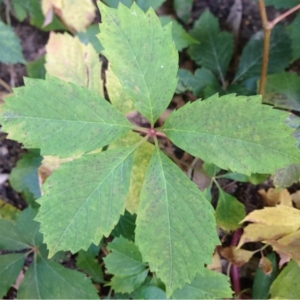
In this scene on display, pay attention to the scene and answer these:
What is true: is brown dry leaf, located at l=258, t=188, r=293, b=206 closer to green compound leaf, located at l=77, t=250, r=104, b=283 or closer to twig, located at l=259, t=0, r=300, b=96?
twig, located at l=259, t=0, r=300, b=96

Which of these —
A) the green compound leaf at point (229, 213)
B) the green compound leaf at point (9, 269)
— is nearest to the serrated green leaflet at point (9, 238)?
the green compound leaf at point (9, 269)

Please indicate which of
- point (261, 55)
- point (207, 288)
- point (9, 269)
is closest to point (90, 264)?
point (9, 269)

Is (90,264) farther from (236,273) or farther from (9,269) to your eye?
(236,273)

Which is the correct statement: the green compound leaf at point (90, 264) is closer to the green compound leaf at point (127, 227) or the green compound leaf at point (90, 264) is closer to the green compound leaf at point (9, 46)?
the green compound leaf at point (127, 227)

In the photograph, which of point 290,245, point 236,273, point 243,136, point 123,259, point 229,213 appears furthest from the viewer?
point 236,273

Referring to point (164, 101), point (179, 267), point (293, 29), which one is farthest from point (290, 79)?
point (179, 267)
